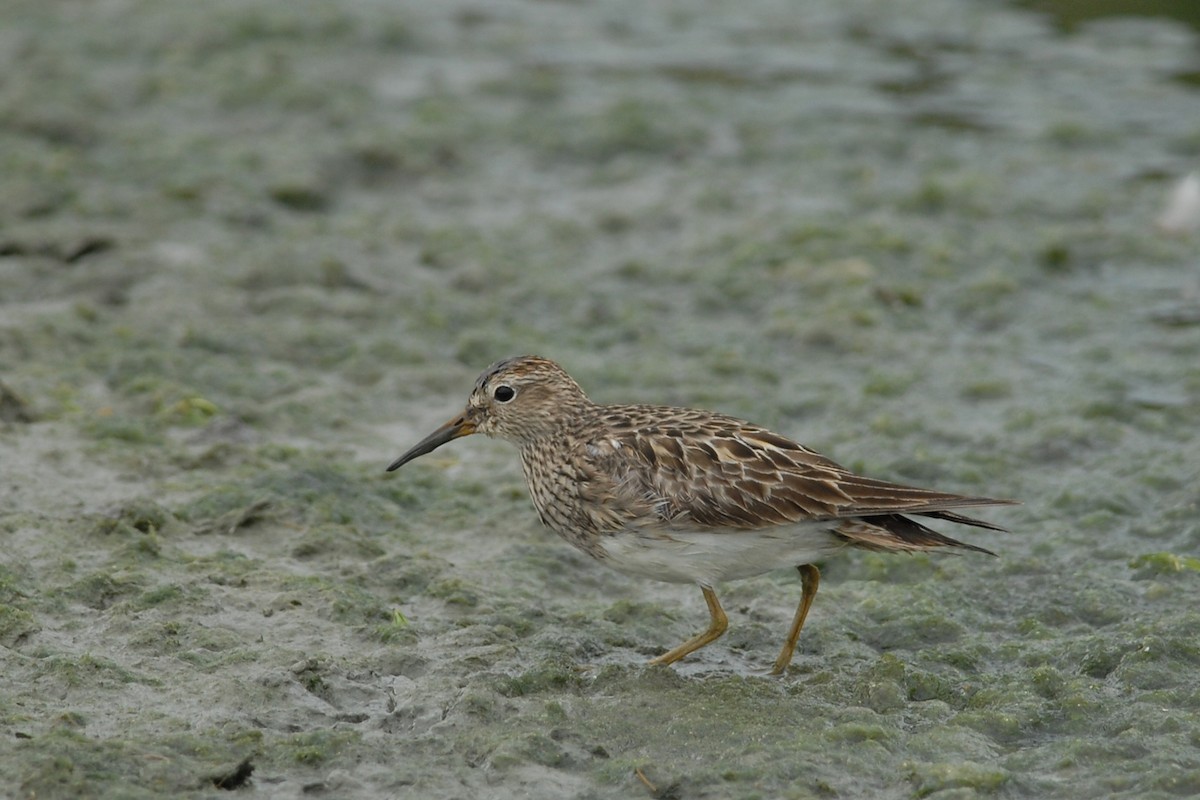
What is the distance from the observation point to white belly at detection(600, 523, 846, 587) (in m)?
5.56

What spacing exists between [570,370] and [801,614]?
9.03 feet

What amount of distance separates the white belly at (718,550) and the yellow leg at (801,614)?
12cm

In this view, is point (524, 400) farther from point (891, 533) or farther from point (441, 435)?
point (891, 533)

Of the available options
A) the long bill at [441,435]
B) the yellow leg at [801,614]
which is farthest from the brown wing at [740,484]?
the long bill at [441,435]

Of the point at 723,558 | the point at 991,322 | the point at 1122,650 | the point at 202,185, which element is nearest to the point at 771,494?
the point at 723,558

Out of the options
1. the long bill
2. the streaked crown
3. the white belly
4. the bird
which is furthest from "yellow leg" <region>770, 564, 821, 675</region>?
the long bill

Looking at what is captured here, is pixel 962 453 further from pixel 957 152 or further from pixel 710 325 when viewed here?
pixel 957 152

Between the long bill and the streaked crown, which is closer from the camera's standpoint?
the streaked crown

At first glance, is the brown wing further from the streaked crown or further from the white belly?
the streaked crown

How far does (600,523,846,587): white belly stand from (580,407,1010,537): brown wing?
0.19 feet

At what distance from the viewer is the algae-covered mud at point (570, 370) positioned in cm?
516

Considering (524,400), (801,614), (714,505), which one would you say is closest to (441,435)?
(524,400)

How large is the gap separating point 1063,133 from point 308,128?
507 cm

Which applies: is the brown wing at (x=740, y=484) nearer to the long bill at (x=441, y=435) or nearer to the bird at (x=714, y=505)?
the bird at (x=714, y=505)
